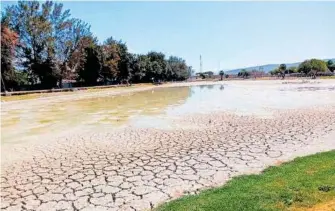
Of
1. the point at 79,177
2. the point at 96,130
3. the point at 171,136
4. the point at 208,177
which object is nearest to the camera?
the point at 208,177

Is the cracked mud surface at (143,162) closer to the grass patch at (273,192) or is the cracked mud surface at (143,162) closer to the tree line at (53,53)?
the grass patch at (273,192)

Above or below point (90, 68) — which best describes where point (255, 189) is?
below

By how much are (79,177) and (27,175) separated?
134 cm

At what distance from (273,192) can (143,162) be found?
3431 millimetres

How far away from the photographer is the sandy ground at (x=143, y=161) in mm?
5836

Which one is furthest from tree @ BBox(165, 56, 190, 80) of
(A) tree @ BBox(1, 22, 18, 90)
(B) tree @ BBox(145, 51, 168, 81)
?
(A) tree @ BBox(1, 22, 18, 90)

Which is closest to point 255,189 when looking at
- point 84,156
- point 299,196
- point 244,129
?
point 299,196

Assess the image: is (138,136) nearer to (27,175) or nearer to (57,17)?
(27,175)

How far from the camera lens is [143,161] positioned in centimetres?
775

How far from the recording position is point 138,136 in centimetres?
1083

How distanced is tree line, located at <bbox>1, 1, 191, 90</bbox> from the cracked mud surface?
33630mm

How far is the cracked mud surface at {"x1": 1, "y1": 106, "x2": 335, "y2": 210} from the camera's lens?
5812 millimetres

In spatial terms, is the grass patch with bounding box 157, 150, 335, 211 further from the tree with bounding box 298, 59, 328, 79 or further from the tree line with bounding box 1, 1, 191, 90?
the tree with bounding box 298, 59, 328, 79

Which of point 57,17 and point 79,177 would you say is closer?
point 79,177
